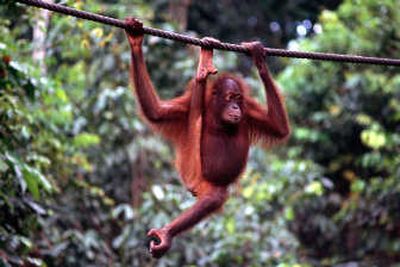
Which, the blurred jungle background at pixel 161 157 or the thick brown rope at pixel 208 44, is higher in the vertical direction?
the thick brown rope at pixel 208 44

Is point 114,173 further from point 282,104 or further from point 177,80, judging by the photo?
point 282,104

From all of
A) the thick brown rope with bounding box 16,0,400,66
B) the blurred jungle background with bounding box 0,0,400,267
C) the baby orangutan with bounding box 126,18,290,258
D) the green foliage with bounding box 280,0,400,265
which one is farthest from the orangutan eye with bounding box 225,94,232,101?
the green foliage with bounding box 280,0,400,265

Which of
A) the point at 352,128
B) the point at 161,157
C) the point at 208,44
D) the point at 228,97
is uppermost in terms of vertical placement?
the point at 208,44

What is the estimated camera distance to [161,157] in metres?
7.48

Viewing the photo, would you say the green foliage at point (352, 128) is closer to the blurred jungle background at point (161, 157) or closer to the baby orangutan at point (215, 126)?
the blurred jungle background at point (161, 157)

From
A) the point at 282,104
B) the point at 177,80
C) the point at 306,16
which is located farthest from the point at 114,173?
the point at 306,16

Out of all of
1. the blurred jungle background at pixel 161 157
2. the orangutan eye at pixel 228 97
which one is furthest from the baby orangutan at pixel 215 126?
the blurred jungle background at pixel 161 157

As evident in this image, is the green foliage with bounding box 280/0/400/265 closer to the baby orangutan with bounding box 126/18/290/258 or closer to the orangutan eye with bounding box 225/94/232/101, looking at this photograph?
the baby orangutan with bounding box 126/18/290/258

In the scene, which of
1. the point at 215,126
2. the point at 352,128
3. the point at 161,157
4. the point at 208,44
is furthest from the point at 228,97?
the point at 352,128

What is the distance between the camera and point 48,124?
205 inches

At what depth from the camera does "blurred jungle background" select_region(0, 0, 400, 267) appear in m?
4.70

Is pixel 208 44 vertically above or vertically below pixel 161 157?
above

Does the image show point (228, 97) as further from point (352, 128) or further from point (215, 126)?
point (352, 128)

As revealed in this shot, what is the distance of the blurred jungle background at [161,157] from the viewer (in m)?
4.70
